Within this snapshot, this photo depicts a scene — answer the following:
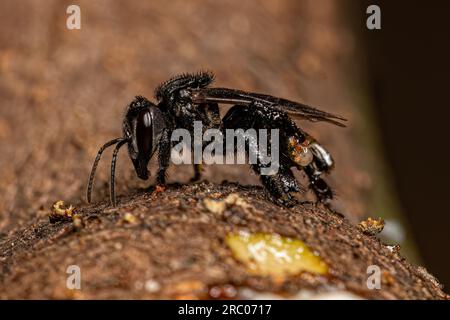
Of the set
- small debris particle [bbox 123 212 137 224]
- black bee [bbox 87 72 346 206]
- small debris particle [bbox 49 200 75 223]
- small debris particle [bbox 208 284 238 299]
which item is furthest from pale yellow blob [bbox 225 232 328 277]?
small debris particle [bbox 49 200 75 223]

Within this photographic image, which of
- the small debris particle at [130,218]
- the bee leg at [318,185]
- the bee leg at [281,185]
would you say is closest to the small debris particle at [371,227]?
the bee leg at [281,185]

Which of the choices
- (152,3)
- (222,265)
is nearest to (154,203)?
(222,265)

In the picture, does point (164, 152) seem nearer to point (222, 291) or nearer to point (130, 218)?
point (130, 218)

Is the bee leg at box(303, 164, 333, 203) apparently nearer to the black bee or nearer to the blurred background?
the black bee

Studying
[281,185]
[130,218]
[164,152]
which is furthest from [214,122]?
[130,218]
